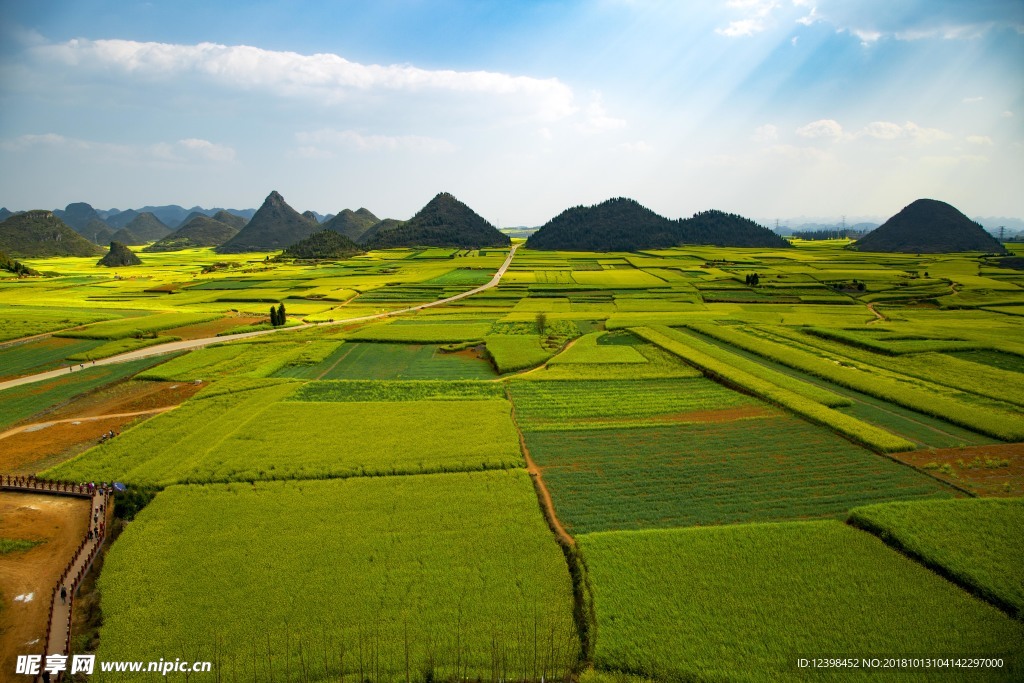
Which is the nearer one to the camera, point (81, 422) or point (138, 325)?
point (81, 422)

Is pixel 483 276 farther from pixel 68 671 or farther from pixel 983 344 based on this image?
pixel 68 671

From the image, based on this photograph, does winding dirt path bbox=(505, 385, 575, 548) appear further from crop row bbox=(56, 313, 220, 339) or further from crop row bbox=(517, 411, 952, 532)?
crop row bbox=(56, 313, 220, 339)

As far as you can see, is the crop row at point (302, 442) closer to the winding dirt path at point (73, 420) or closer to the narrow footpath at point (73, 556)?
the narrow footpath at point (73, 556)

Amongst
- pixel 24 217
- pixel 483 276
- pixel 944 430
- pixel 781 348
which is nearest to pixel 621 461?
pixel 944 430

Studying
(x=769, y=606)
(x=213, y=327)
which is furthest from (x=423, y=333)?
(x=769, y=606)

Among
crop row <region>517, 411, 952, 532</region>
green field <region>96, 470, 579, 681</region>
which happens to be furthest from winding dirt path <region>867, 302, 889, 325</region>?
green field <region>96, 470, 579, 681</region>

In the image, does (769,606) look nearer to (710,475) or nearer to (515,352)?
(710,475)
